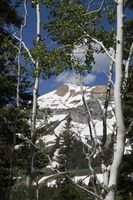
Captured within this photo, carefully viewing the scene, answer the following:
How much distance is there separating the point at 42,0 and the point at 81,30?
1.25m

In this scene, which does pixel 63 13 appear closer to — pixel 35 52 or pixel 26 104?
pixel 35 52

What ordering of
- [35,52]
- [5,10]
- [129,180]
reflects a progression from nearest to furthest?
1. [35,52]
2. [5,10]
3. [129,180]

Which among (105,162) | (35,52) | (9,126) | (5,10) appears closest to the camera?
(105,162)

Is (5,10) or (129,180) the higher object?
(5,10)

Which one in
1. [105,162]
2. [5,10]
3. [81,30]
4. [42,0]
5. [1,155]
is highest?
[5,10]

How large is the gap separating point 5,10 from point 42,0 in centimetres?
1033

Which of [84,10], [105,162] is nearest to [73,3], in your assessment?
[84,10]

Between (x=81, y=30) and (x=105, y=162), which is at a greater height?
(x=81, y=30)

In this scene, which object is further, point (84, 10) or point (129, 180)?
point (129, 180)

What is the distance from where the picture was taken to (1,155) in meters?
23.9

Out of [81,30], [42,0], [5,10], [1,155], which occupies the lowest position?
[1,155]

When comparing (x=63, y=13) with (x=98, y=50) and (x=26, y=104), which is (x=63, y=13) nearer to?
(x=98, y=50)

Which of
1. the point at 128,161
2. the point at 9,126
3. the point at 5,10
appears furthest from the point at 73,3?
the point at 128,161

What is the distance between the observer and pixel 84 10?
11.6 m
